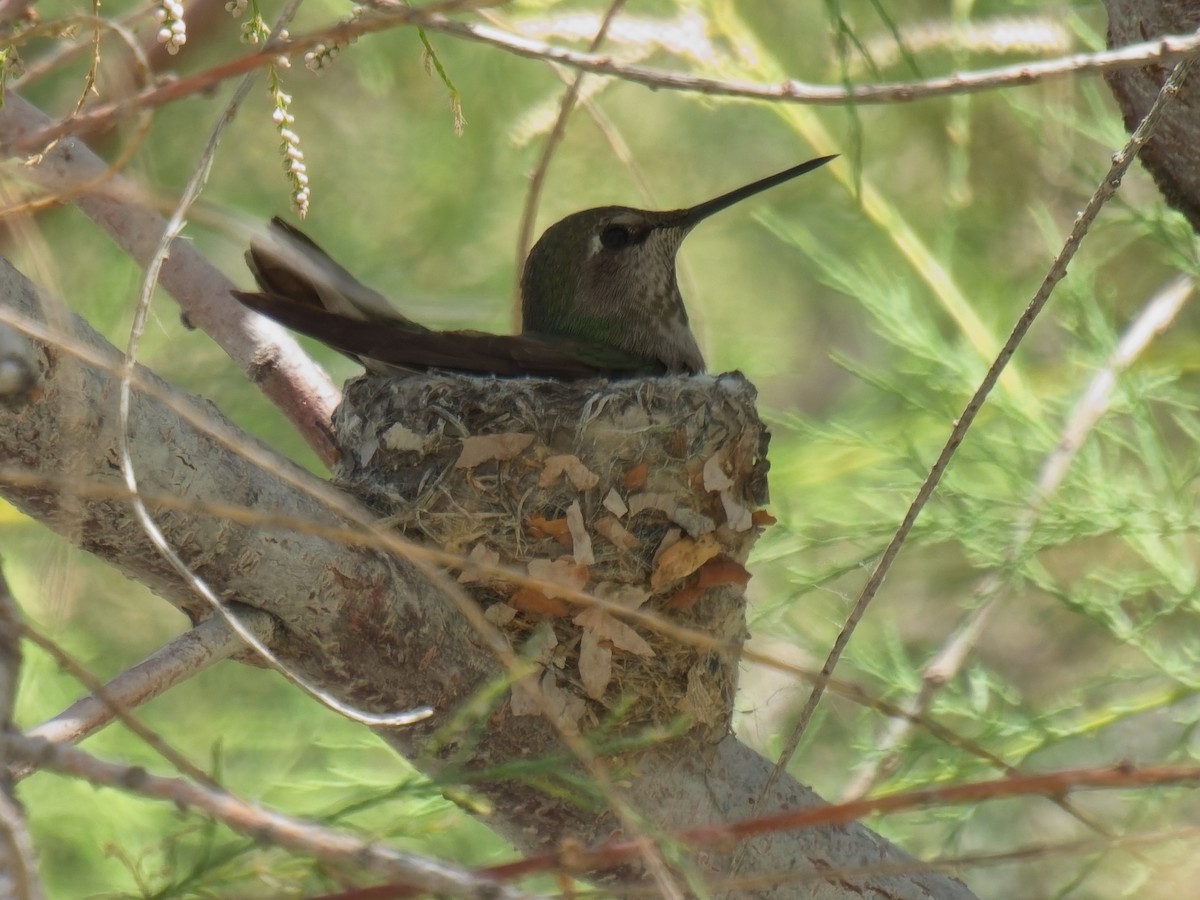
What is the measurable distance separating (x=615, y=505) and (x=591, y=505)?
0.16 ft

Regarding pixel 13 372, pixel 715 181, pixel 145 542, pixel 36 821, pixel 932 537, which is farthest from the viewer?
pixel 715 181

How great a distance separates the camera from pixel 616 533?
2789 millimetres

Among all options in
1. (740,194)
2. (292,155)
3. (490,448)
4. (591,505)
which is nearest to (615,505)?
(591,505)

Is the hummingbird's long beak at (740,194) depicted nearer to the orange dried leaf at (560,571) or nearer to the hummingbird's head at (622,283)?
the hummingbird's head at (622,283)

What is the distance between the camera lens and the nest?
2.54 m

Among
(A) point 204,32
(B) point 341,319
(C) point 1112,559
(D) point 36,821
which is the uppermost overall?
(A) point 204,32

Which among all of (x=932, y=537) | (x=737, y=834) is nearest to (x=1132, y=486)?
(x=932, y=537)

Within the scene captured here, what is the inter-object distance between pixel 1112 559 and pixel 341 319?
3795 millimetres

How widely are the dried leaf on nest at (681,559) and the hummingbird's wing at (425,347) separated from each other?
0.69 metres

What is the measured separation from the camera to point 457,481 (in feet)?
9.34

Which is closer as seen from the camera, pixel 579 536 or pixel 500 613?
pixel 500 613

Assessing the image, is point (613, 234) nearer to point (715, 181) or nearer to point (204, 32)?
point (204, 32)

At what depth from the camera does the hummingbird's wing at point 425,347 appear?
2.77 metres

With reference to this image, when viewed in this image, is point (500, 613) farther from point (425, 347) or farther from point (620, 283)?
point (620, 283)
